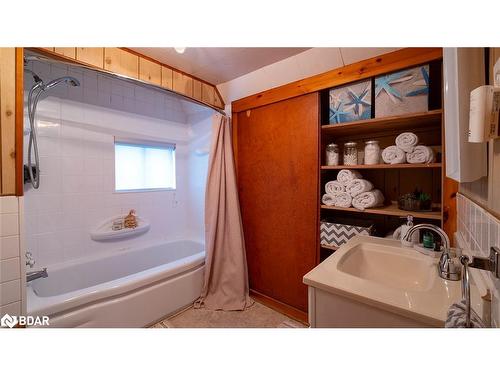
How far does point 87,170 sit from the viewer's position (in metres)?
1.62

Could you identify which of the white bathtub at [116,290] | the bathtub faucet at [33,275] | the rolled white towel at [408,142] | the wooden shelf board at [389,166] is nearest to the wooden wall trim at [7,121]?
the white bathtub at [116,290]

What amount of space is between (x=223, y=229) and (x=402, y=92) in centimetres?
143

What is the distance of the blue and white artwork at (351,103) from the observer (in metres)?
1.12

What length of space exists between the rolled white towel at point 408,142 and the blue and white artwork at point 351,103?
0.21m

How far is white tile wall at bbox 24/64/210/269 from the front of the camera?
1422 mm

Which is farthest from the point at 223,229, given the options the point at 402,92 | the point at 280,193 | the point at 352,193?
the point at 402,92

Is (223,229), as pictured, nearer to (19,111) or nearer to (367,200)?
(367,200)

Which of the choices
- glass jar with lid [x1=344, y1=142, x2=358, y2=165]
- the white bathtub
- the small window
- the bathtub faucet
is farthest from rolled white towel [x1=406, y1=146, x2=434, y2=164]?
the bathtub faucet

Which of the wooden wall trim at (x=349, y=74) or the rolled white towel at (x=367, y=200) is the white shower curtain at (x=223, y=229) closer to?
the wooden wall trim at (x=349, y=74)

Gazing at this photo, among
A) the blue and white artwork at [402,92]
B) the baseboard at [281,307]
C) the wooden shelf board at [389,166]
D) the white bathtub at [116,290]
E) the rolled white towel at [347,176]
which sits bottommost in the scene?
the baseboard at [281,307]
